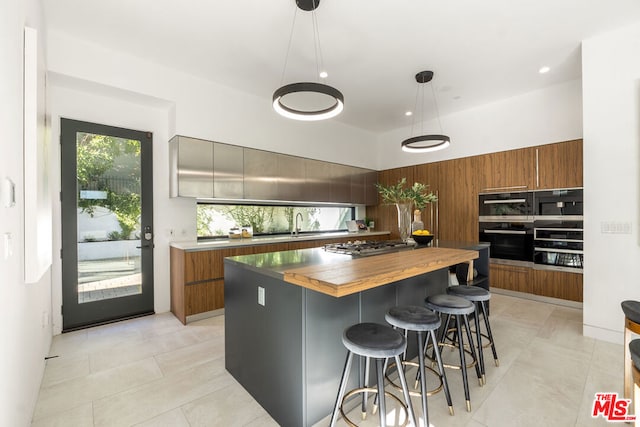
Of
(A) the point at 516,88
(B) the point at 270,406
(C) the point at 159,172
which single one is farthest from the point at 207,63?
(A) the point at 516,88

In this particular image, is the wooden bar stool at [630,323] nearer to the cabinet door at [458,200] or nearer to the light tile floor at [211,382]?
the light tile floor at [211,382]

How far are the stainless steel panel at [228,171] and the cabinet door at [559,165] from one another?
Answer: 429cm

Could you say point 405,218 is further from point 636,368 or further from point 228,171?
point 228,171

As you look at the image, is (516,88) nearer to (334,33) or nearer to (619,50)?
(619,50)

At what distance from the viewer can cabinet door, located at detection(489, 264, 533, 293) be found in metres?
4.18

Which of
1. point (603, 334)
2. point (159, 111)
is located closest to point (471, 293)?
point (603, 334)

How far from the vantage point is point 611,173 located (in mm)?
2848

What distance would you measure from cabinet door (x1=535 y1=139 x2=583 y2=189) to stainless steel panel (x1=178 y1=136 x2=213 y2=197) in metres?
4.64

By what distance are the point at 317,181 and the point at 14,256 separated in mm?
4118

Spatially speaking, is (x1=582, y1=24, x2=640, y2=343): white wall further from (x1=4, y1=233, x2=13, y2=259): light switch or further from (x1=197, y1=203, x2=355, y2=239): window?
(x1=4, y1=233, x2=13, y2=259): light switch

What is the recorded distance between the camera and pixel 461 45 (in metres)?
3.09

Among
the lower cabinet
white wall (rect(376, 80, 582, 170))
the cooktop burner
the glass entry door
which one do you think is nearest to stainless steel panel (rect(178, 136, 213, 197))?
the glass entry door

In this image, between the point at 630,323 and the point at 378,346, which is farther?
the point at 630,323

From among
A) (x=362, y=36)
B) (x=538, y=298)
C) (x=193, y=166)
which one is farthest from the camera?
(x=538, y=298)
